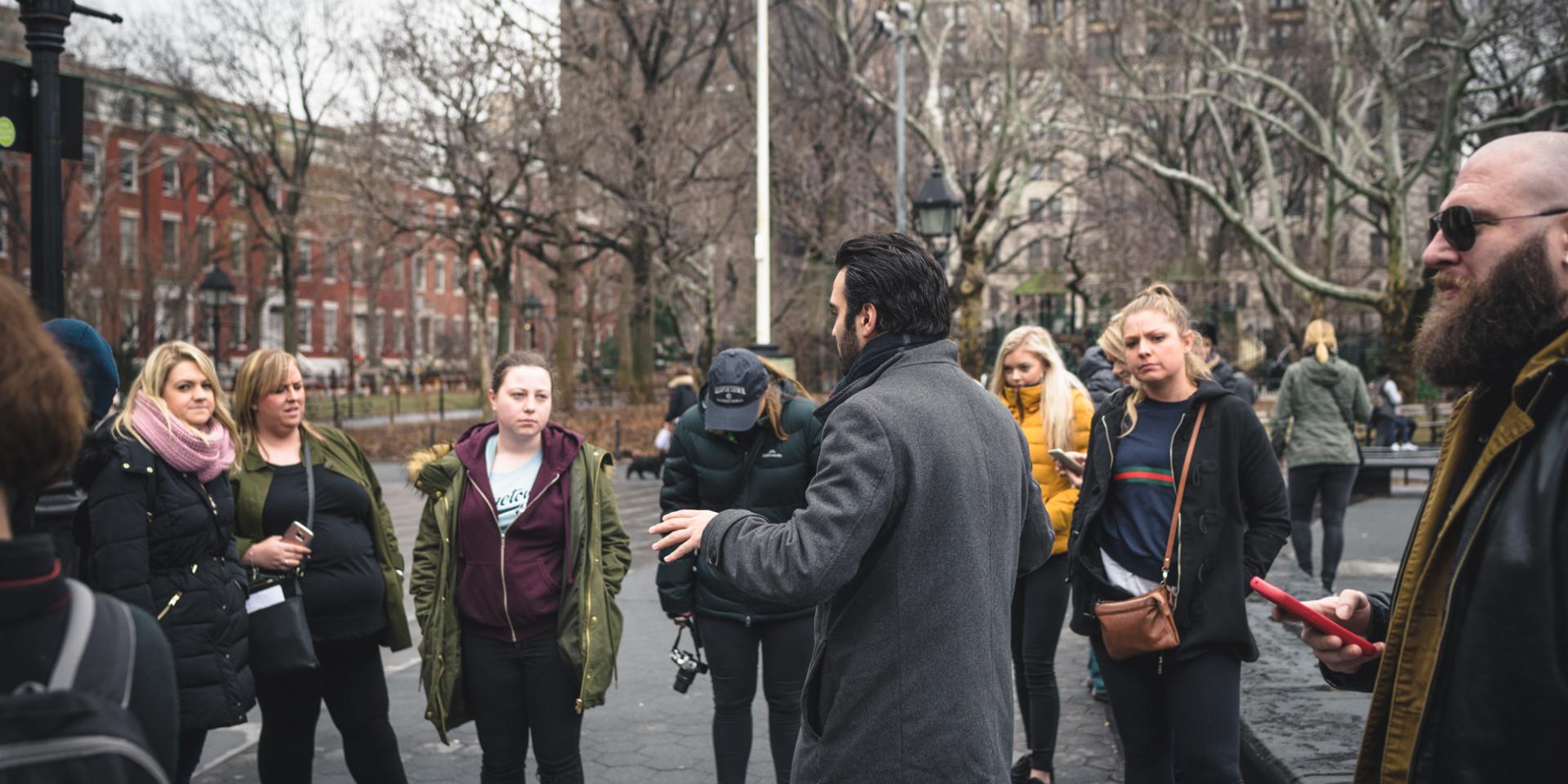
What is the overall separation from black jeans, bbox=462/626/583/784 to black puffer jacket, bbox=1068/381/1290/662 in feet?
6.19

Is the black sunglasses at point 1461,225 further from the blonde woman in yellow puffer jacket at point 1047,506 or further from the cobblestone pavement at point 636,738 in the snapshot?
the cobblestone pavement at point 636,738

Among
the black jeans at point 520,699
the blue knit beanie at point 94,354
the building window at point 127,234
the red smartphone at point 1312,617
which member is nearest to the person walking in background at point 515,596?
the black jeans at point 520,699

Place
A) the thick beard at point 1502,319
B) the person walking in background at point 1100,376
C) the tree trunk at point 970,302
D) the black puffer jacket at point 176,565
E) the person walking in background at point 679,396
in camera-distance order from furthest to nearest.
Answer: the tree trunk at point 970,302 → the person walking in background at point 679,396 → the person walking in background at point 1100,376 → the black puffer jacket at point 176,565 → the thick beard at point 1502,319

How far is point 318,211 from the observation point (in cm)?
2817

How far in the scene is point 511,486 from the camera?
4.71 m

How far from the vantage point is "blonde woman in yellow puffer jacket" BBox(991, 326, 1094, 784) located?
5.46 metres

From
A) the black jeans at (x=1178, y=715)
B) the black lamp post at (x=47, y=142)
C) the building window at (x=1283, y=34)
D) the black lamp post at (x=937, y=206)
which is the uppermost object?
the building window at (x=1283, y=34)

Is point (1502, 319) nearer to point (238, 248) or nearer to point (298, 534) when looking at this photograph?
point (298, 534)

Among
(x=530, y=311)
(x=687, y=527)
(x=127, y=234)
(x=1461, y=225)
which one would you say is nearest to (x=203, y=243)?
Answer: (x=127, y=234)

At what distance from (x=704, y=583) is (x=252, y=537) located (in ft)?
5.61

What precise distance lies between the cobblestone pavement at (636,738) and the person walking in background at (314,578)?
968 mm

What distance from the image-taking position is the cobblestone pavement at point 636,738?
18.8 feet

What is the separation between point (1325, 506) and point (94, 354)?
8162 mm

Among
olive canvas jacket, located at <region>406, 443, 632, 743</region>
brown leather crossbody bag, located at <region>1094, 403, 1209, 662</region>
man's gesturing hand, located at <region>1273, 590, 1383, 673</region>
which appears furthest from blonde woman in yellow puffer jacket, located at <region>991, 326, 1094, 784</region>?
man's gesturing hand, located at <region>1273, 590, 1383, 673</region>
